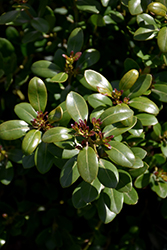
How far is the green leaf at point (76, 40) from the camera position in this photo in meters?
1.46

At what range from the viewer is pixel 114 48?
1.88m

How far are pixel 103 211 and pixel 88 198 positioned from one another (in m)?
0.23

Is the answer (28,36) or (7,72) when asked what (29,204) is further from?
(28,36)

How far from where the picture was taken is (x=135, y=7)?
136cm

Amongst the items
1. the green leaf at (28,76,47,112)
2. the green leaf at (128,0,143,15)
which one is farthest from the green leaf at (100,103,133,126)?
the green leaf at (128,0,143,15)

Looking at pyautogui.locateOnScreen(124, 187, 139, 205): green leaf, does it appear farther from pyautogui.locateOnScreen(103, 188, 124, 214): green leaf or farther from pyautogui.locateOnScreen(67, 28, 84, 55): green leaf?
A: pyautogui.locateOnScreen(67, 28, 84, 55): green leaf

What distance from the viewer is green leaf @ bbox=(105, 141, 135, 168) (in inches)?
43.8

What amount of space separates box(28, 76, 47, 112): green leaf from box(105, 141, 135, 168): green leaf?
449 millimetres

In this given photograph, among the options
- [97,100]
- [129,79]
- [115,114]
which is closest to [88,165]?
[115,114]

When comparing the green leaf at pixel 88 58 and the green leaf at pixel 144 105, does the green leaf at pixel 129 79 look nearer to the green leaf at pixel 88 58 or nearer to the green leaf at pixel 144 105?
the green leaf at pixel 144 105

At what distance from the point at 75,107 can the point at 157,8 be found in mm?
658

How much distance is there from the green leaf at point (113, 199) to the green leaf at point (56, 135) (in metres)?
0.40

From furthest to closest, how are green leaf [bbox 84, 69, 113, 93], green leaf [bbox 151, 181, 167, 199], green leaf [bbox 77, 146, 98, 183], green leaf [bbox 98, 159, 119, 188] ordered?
green leaf [bbox 151, 181, 167, 199], green leaf [bbox 84, 69, 113, 93], green leaf [bbox 98, 159, 119, 188], green leaf [bbox 77, 146, 98, 183]

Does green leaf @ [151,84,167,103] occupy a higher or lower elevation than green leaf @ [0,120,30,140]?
lower
